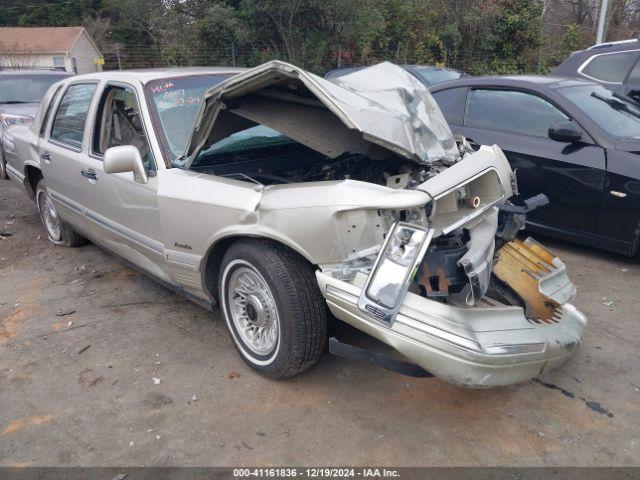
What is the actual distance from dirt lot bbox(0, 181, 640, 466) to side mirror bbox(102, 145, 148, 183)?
1201 mm

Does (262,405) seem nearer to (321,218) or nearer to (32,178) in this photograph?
(321,218)

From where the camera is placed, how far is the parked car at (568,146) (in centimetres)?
443

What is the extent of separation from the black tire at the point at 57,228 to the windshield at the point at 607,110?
194 inches

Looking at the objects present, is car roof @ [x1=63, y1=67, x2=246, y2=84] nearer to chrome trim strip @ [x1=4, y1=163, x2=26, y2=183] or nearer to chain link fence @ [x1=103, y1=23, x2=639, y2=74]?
chrome trim strip @ [x1=4, y1=163, x2=26, y2=183]

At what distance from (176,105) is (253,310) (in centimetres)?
162

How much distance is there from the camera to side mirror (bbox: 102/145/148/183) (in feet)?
10.8

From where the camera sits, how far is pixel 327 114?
3160mm

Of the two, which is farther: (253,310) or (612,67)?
(612,67)

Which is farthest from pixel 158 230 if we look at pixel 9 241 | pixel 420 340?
pixel 9 241

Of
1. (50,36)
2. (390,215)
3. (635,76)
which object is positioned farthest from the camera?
(50,36)

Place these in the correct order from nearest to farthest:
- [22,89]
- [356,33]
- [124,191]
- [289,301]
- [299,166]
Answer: [289,301] → [124,191] → [299,166] → [22,89] → [356,33]

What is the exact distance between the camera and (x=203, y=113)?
3.19 m

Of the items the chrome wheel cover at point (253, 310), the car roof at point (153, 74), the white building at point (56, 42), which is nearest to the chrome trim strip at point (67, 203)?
the car roof at point (153, 74)

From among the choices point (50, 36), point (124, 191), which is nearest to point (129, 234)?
point (124, 191)
